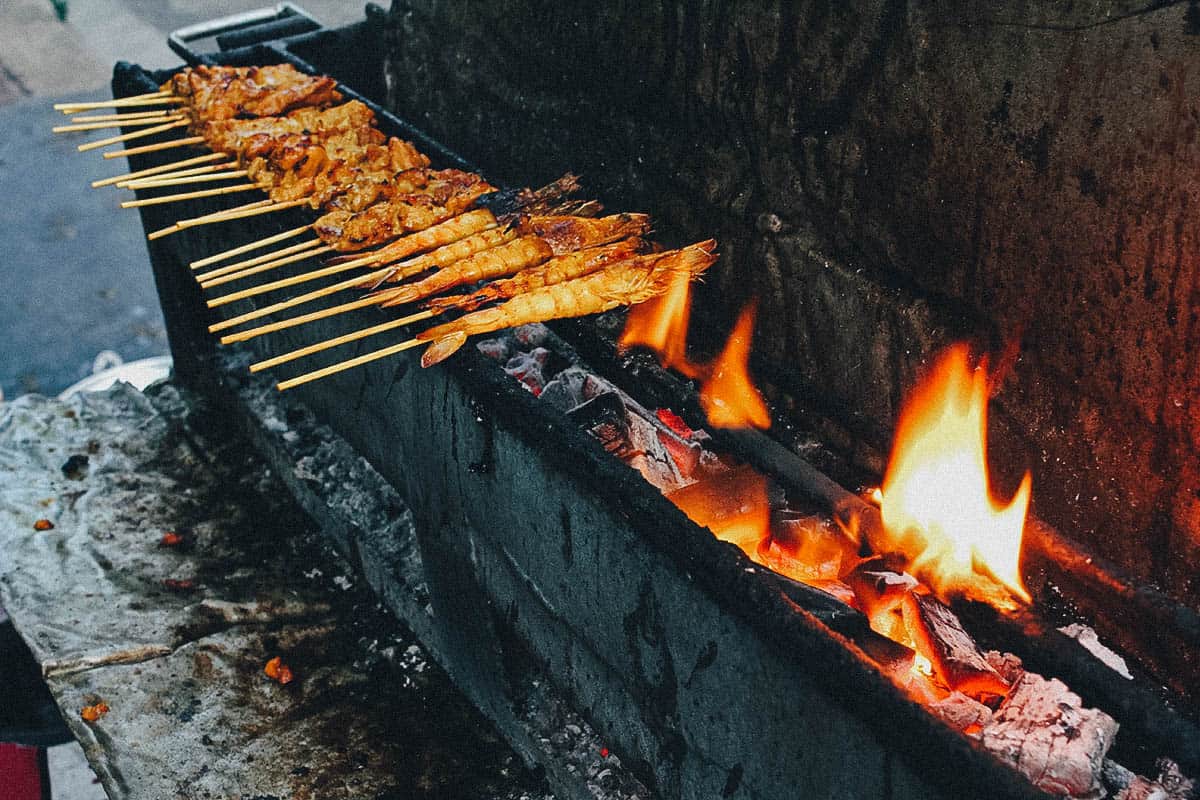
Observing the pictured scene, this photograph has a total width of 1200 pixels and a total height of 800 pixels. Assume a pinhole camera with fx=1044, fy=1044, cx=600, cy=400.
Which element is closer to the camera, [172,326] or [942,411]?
[942,411]

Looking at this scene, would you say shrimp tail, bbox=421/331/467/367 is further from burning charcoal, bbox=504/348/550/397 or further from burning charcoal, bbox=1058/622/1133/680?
burning charcoal, bbox=1058/622/1133/680

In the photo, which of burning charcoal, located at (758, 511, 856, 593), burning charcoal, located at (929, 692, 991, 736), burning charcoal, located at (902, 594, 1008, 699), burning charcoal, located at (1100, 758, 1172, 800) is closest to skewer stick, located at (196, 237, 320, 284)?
burning charcoal, located at (758, 511, 856, 593)

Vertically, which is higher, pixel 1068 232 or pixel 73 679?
pixel 1068 232

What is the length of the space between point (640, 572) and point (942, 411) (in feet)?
4.12

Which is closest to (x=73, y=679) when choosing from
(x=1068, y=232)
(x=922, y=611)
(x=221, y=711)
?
(x=221, y=711)

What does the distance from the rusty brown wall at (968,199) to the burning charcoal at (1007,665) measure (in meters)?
0.61

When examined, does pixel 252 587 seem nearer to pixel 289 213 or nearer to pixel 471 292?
pixel 289 213

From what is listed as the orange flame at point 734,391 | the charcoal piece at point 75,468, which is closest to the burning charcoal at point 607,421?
the orange flame at point 734,391

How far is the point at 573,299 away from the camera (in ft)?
12.2

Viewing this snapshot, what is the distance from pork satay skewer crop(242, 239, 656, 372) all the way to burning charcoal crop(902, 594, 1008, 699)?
1721 mm

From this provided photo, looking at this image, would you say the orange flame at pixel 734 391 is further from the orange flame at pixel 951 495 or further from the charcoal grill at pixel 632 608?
the orange flame at pixel 951 495

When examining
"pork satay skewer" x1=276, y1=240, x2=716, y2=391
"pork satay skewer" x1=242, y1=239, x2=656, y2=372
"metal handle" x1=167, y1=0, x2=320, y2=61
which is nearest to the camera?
"pork satay skewer" x1=276, y1=240, x2=716, y2=391

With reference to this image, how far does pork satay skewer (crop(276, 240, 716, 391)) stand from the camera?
3445 mm

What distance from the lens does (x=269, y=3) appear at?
16.2m
